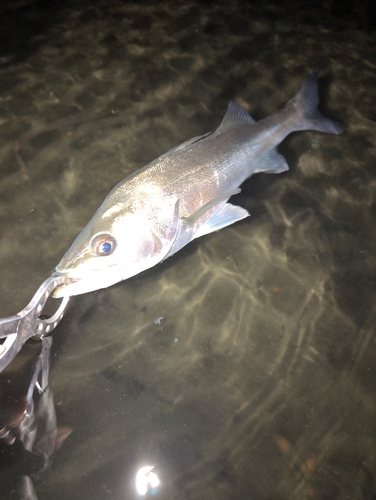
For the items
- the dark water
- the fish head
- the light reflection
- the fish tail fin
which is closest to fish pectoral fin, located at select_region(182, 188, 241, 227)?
the fish head

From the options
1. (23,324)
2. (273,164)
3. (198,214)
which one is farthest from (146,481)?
(273,164)

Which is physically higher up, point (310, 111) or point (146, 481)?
point (310, 111)

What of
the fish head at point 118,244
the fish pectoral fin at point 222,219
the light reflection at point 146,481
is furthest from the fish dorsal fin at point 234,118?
the light reflection at point 146,481

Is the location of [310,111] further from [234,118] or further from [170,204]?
[170,204]

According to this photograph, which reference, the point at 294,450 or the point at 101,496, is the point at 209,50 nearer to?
the point at 294,450

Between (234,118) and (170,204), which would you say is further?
(234,118)

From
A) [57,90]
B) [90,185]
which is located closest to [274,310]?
[90,185]
